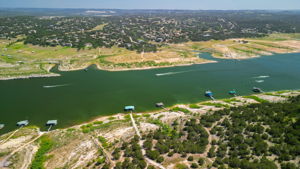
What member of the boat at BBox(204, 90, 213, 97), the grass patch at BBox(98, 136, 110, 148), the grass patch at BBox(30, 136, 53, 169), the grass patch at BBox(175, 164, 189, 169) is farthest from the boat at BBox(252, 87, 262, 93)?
the grass patch at BBox(30, 136, 53, 169)

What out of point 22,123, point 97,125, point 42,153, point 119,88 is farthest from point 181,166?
point 119,88

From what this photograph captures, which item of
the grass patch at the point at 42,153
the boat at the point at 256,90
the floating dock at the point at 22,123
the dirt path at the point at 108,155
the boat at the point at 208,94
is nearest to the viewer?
the dirt path at the point at 108,155

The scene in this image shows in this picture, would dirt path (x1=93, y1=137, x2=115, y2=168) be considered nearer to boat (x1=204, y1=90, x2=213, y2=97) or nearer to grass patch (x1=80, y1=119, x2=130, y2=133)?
grass patch (x1=80, y1=119, x2=130, y2=133)

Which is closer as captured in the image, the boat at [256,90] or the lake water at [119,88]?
the lake water at [119,88]

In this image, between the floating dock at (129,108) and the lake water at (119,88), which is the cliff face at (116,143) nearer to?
the floating dock at (129,108)

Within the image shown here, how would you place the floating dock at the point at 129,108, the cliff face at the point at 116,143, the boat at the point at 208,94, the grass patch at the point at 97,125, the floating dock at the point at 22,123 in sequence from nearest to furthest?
the cliff face at the point at 116,143, the grass patch at the point at 97,125, the floating dock at the point at 22,123, the floating dock at the point at 129,108, the boat at the point at 208,94

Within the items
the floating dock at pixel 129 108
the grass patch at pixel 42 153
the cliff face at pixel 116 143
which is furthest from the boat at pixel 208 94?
the grass patch at pixel 42 153

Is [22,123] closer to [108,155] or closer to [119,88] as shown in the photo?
[108,155]

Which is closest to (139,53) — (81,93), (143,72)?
(143,72)
